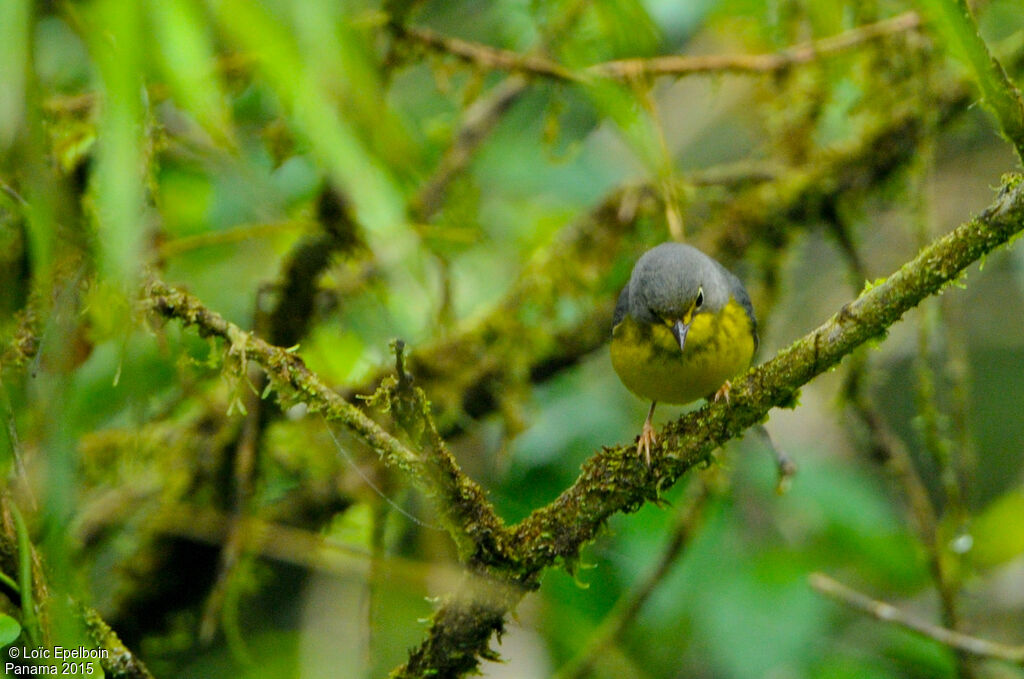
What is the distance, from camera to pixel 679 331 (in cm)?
321

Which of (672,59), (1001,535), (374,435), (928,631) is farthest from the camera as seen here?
(1001,535)

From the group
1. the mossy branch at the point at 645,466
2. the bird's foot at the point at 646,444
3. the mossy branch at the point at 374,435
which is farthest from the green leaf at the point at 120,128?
the bird's foot at the point at 646,444

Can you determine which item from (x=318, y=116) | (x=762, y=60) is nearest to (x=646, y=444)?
(x=318, y=116)

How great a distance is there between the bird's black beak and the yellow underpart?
0.07ft

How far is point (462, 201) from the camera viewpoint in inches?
169

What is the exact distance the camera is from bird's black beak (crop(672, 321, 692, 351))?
10.4 feet

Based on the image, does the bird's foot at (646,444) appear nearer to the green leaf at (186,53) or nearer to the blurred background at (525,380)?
the blurred background at (525,380)

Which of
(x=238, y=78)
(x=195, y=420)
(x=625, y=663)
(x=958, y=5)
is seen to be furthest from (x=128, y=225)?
(x=625, y=663)

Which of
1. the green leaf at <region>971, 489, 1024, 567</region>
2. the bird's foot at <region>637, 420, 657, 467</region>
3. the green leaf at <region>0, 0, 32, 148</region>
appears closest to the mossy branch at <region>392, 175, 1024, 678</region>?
the bird's foot at <region>637, 420, 657, 467</region>

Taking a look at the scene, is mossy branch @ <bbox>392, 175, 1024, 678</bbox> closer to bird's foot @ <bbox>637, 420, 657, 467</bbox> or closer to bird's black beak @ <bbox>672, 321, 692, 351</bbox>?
bird's foot @ <bbox>637, 420, 657, 467</bbox>

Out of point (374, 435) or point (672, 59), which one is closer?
point (374, 435)

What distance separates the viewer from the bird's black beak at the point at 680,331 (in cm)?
318

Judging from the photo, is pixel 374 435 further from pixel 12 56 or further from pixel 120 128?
pixel 12 56

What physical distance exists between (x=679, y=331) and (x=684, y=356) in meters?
0.09
